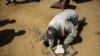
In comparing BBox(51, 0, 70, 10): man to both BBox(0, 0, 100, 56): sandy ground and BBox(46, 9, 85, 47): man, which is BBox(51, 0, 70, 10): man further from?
BBox(46, 9, 85, 47): man

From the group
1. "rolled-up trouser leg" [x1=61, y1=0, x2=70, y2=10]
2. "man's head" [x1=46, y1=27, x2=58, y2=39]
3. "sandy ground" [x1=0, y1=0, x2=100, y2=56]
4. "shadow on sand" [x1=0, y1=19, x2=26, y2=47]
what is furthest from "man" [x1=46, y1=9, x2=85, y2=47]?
"rolled-up trouser leg" [x1=61, y1=0, x2=70, y2=10]

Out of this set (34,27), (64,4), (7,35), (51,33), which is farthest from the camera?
(64,4)

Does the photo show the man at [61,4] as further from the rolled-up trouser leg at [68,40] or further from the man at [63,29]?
the rolled-up trouser leg at [68,40]

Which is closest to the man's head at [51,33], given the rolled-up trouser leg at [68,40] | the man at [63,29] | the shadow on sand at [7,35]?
the man at [63,29]

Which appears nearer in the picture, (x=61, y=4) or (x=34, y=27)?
(x=34, y=27)

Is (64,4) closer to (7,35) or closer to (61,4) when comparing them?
(61,4)

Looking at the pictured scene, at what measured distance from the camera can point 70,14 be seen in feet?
22.7

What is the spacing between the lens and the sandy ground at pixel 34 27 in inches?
258

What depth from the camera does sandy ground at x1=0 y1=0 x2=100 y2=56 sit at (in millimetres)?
6555

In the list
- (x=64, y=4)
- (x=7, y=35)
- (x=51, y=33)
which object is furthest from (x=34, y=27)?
(x=64, y=4)

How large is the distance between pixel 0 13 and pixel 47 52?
3.27 m

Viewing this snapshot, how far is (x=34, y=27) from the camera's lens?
7539 mm

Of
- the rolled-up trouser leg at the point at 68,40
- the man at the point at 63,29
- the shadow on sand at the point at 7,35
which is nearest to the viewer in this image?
the man at the point at 63,29

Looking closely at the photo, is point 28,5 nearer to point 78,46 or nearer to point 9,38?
point 9,38
